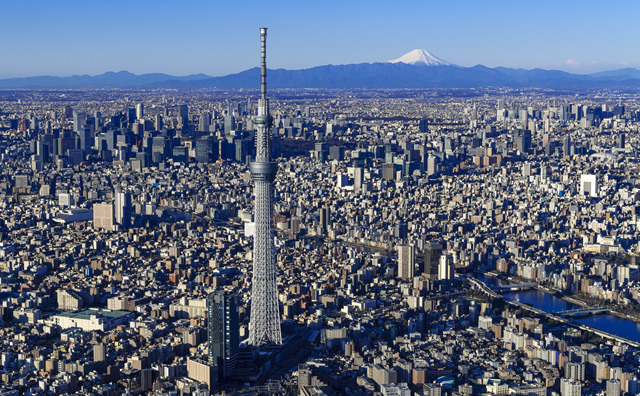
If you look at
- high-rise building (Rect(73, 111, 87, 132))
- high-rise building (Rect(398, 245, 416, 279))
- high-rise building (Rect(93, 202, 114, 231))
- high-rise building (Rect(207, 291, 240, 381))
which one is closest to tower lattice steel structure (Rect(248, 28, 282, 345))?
high-rise building (Rect(207, 291, 240, 381))

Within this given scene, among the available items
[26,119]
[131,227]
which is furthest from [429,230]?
[26,119]

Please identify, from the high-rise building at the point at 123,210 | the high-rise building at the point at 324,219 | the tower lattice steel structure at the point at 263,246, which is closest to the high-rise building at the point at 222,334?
the tower lattice steel structure at the point at 263,246

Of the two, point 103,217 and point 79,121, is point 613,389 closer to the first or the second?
point 103,217

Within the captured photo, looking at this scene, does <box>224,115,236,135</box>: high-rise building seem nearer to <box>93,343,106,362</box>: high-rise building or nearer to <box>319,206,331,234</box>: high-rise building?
<box>319,206,331,234</box>: high-rise building

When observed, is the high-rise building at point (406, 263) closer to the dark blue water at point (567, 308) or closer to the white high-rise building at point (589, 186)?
the dark blue water at point (567, 308)

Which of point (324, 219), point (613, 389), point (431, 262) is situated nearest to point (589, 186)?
point (324, 219)

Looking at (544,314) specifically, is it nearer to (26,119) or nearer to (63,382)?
(63,382)
